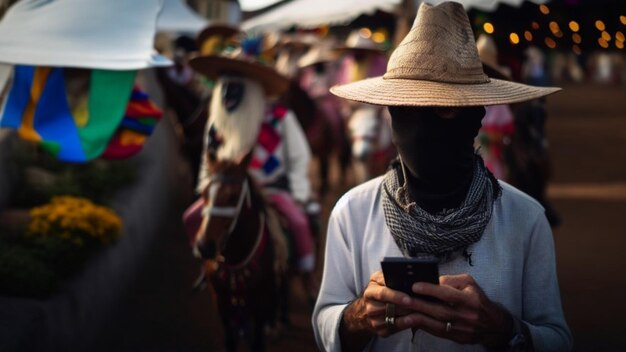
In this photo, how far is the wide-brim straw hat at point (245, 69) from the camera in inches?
275

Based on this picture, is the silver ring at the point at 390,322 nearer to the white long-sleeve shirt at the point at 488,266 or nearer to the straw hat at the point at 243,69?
the white long-sleeve shirt at the point at 488,266

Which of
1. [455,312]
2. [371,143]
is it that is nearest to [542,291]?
[455,312]

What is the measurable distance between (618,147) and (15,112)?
18.1m

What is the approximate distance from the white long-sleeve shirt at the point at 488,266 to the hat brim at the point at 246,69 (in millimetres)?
4090

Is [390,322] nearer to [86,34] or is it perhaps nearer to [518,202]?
[518,202]

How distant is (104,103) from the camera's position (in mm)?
5312

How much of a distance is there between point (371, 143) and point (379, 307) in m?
7.75

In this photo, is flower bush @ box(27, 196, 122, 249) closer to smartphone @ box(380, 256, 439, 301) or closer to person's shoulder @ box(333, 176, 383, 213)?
person's shoulder @ box(333, 176, 383, 213)

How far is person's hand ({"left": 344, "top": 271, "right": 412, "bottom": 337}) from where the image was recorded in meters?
2.64

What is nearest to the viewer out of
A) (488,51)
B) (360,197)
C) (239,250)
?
(360,197)

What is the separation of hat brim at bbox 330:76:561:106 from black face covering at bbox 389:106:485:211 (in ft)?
0.24

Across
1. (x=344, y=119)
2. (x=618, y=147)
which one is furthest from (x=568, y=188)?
(x=618, y=147)

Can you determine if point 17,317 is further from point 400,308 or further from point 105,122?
point 400,308

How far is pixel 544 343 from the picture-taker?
282cm
